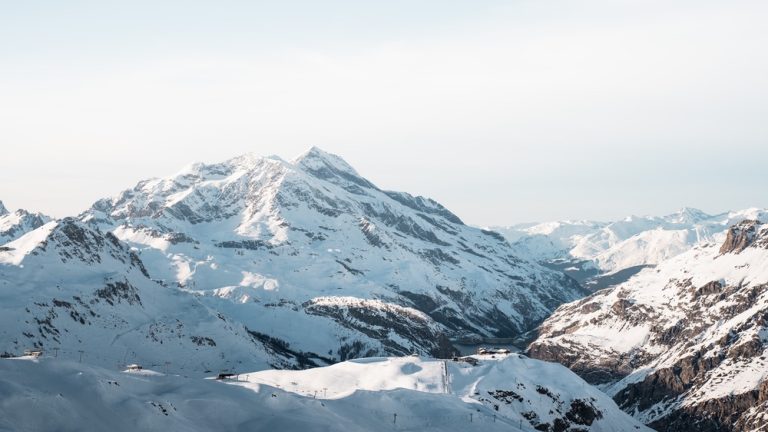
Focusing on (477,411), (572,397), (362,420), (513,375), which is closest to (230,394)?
(362,420)

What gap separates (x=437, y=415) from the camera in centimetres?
14688

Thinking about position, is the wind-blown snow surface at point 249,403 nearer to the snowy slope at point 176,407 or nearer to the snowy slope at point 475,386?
the snowy slope at point 176,407

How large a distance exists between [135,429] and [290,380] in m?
77.8

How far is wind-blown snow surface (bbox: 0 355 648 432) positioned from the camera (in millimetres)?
114000

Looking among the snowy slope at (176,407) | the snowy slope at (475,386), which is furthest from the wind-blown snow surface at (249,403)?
the snowy slope at (475,386)

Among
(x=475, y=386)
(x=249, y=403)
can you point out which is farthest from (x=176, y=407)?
(x=475, y=386)

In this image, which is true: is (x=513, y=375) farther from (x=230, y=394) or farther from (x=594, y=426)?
(x=230, y=394)

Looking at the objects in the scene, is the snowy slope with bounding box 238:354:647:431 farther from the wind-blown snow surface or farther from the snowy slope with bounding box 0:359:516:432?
the snowy slope with bounding box 0:359:516:432

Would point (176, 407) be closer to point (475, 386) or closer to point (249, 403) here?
point (249, 403)

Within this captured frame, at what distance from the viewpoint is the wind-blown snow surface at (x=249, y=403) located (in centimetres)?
11400

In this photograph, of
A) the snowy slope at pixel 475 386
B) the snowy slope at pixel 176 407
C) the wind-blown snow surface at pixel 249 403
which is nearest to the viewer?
the snowy slope at pixel 176 407

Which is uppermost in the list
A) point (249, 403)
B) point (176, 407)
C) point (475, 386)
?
point (176, 407)

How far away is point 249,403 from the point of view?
132375 millimetres

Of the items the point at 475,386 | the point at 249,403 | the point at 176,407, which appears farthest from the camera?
the point at 475,386
